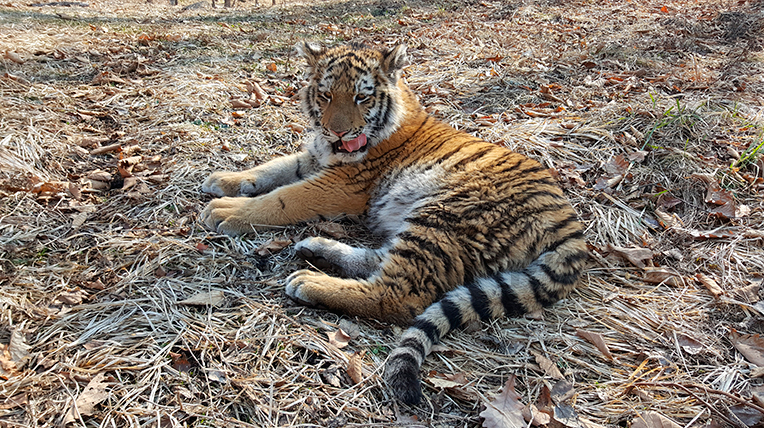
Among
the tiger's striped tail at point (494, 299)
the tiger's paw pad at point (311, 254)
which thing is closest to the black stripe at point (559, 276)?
the tiger's striped tail at point (494, 299)

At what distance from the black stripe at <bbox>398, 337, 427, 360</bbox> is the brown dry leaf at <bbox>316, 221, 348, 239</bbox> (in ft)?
4.21

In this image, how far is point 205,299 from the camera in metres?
2.62

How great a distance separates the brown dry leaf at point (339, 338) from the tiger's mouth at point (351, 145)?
1.74 meters

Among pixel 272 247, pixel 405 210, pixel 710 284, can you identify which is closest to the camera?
pixel 710 284

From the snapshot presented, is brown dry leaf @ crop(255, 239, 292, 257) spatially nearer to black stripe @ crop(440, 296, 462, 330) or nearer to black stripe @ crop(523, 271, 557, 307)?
black stripe @ crop(440, 296, 462, 330)

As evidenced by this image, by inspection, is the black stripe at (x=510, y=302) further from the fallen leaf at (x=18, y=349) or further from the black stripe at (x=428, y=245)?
the fallen leaf at (x=18, y=349)

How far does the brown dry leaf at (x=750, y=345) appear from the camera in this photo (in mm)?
2457

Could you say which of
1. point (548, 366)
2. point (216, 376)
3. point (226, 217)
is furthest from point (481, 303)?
point (226, 217)

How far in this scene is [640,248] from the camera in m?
3.35

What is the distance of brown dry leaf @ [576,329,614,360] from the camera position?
2.57 metres

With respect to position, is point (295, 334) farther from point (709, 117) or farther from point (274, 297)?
point (709, 117)

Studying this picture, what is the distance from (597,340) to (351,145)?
2375mm

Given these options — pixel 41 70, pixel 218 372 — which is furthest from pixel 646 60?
pixel 41 70

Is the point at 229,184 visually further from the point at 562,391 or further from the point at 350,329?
the point at 562,391
